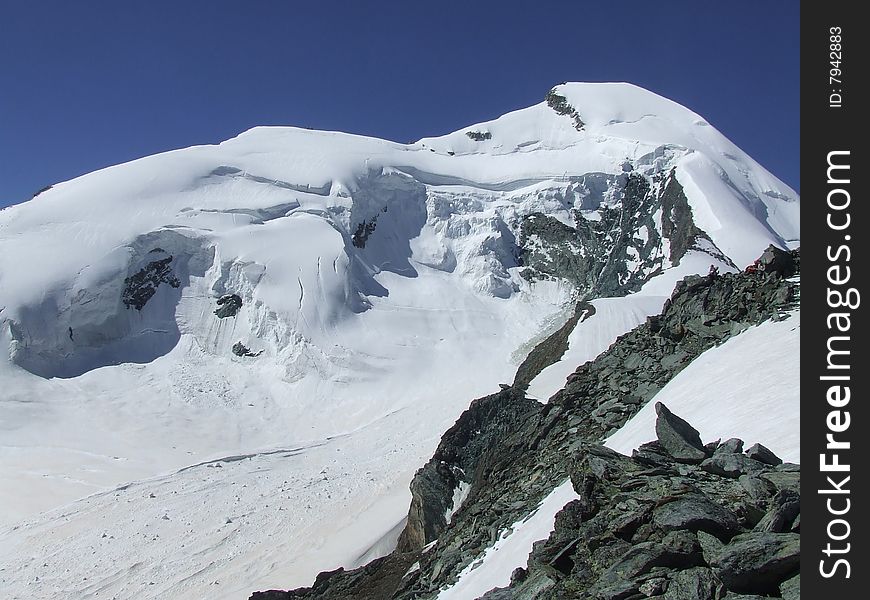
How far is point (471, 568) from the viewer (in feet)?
35.2

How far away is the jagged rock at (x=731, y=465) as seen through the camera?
7195 millimetres

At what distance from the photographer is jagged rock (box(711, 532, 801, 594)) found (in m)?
5.19

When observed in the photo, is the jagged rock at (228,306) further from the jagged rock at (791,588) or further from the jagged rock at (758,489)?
the jagged rock at (791,588)

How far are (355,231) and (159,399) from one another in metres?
20.0

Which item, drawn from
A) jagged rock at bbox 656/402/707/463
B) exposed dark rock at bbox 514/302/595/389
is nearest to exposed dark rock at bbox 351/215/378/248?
exposed dark rock at bbox 514/302/595/389

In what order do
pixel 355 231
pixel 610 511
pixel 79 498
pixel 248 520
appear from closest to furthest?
1. pixel 610 511
2. pixel 248 520
3. pixel 79 498
4. pixel 355 231

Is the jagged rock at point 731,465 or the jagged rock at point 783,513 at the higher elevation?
the jagged rock at point 731,465

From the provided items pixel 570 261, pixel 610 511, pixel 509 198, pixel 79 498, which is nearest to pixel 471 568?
pixel 610 511

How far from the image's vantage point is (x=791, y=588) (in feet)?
16.5

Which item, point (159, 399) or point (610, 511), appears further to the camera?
point (159, 399)

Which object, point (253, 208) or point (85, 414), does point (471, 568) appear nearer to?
point (85, 414)

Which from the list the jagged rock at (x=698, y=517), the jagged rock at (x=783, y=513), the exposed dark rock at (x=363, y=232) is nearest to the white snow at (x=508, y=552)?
the jagged rock at (x=698, y=517)

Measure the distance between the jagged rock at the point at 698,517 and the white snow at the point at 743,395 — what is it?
2227mm
